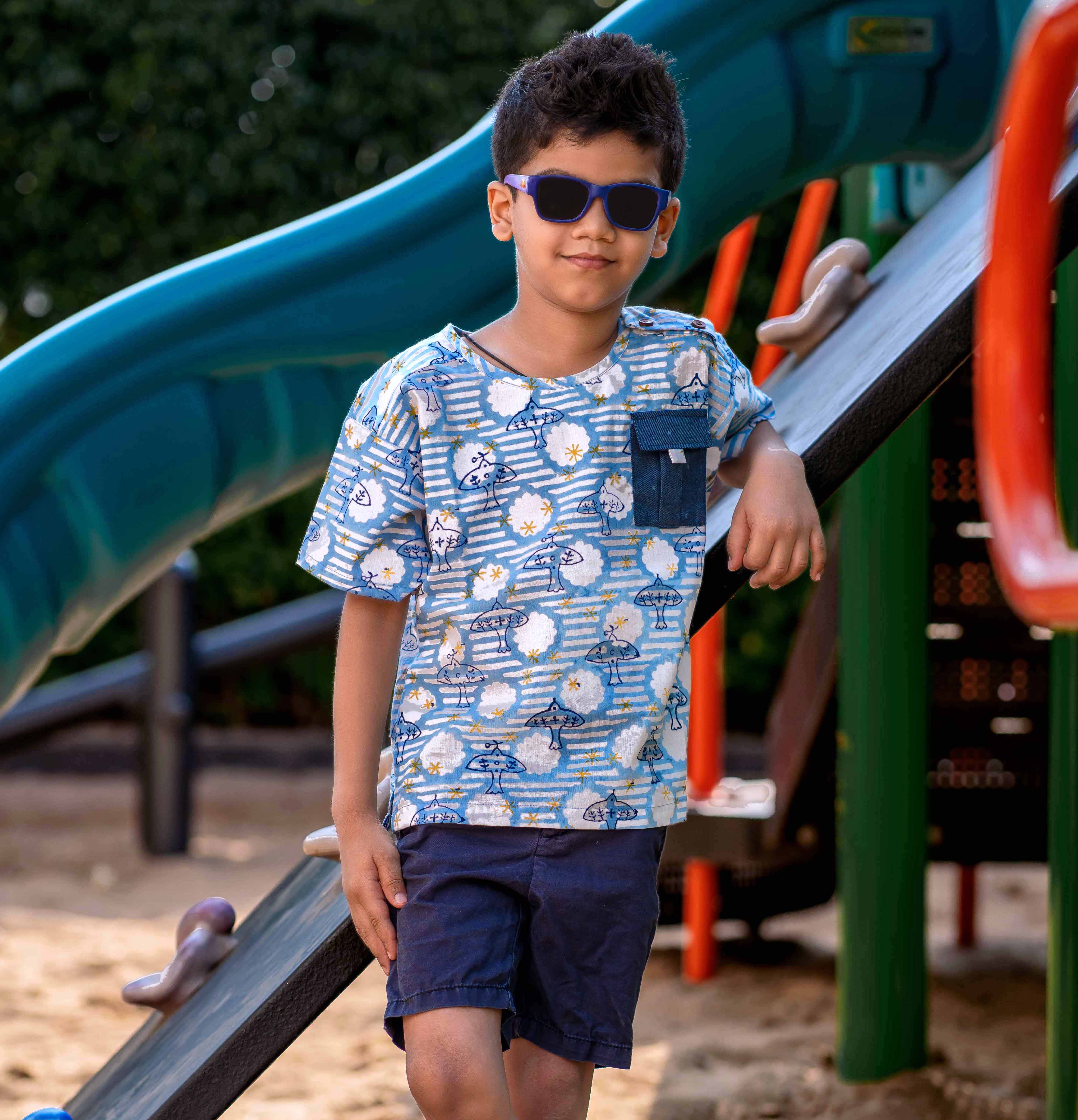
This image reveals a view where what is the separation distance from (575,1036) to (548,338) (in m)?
0.60

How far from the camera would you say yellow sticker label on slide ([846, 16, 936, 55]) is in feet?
6.90

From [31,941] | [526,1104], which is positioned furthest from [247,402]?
[31,941]

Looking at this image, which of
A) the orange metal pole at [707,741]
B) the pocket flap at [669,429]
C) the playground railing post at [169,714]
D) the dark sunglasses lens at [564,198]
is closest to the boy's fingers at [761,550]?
the pocket flap at [669,429]

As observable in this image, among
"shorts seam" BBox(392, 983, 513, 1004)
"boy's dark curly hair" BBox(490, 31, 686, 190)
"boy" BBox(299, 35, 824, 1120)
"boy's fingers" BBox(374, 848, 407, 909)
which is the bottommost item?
"shorts seam" BBox(392, 983, 513, 1004)

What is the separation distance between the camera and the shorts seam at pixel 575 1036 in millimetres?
1221

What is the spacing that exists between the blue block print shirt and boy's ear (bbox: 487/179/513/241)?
118 mm

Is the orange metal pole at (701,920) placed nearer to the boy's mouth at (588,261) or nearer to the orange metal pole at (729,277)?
the orange metal pole at (729,277)

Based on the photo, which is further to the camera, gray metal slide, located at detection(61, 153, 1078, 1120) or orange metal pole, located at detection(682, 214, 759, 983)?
orange metal pole, located at detection(682, 214, 759, 983)

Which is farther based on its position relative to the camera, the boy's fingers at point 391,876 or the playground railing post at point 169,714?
the playground railing post at point 169,714

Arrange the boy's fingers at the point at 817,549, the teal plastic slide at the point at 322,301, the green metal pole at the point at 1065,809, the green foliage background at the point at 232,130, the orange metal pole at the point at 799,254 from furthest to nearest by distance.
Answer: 1. the green foliage background at the point at 232,130
2. the orange metal pole at the point at 799,254
3. the green metal pole at the point at 1065,809
4. the teal plastic slide at the point at 322,301
5. the boy's fingers at the point at 817,549

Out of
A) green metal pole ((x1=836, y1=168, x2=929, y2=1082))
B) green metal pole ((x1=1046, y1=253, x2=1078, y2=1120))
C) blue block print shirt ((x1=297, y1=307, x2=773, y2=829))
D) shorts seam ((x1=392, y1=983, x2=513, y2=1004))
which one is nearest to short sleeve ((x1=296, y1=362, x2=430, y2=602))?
blue block print shirt ((x1=297, y1=307, x2=773, y2=829))

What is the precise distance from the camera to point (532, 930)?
1.21 metres

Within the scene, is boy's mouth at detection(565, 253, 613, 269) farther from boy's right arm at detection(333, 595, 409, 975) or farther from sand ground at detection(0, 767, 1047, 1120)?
sand ground at detection(0, 767, 1047, 1120)

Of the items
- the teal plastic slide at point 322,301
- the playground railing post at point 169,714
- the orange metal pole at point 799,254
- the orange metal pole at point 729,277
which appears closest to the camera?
the teal plastic slide at point 322,301
